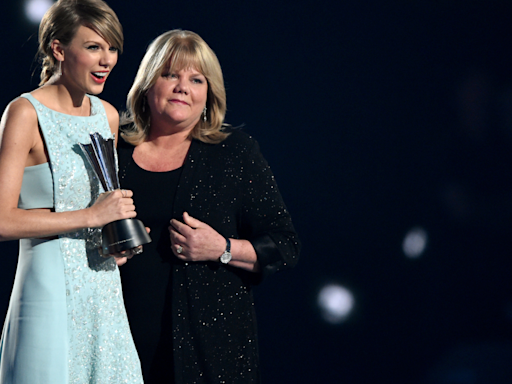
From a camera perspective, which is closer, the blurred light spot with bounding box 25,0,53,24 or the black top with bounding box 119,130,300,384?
the black top with bounding box 119,130,300,384

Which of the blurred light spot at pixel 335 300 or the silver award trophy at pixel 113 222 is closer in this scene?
the silver award trophy at pixel 113 222

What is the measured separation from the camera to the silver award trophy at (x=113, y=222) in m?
1.24

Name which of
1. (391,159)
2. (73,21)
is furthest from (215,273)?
(391,159)

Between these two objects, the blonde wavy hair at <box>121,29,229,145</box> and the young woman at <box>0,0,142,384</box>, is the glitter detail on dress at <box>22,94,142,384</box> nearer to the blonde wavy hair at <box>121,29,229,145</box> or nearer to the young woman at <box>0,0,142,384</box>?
the young woman at <box>0,0,142,384</box>

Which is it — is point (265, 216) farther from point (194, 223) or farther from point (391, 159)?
point (391, 159)

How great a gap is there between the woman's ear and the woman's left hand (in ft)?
1.66

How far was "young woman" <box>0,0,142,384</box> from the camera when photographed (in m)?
1.21

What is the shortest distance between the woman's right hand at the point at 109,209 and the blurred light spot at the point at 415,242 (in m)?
1.47

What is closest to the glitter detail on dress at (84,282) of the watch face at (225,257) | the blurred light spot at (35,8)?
the watch face at (225,257)

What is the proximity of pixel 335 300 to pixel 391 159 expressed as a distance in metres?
0.65

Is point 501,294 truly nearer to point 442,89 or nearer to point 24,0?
point 442,89

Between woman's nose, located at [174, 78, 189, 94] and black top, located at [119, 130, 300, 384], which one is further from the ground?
woman's nose, located at [174, 78, 189, 94]

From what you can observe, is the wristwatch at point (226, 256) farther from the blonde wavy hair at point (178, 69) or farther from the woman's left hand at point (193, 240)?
the blonde wavy hair at point (178, 69)

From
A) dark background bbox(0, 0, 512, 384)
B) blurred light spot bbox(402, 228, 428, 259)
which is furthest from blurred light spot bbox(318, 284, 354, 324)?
blurred light spot bbox(402, 228, 428, 259)
